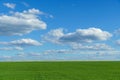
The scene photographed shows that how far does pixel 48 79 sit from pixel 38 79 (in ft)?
3.52

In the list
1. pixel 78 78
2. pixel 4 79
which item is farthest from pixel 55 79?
pixel 4 79

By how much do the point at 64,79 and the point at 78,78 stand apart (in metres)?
1.89

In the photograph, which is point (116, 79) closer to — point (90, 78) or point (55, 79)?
point (90, 78)

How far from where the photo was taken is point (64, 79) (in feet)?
96.7

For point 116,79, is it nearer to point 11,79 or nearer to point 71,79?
point 71,79

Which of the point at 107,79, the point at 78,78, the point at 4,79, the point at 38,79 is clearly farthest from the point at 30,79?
the point at 107,79

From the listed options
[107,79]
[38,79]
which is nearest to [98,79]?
[107,79]

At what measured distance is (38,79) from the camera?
29.4 m

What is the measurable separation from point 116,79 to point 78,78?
3.86 m

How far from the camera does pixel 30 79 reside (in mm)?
29344

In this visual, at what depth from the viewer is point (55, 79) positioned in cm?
2938

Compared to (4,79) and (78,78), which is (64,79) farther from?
(4,79)

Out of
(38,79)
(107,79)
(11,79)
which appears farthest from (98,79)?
(11,79)

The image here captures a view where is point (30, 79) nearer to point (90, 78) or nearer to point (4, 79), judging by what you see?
point (4, 79)
